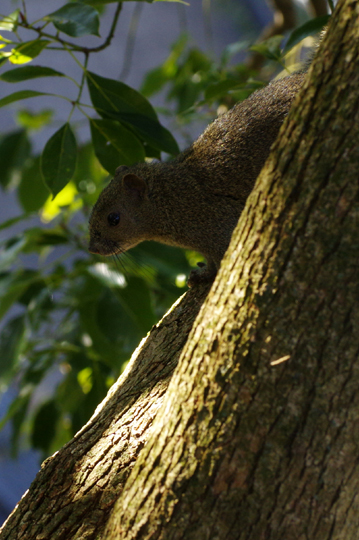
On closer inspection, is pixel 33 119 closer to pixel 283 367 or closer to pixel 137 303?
pixel 137 303

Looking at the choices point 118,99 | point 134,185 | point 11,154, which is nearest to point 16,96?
point 118,99

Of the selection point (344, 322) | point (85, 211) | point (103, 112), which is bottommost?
point (344, 322)

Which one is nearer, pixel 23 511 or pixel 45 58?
pixel 23 511

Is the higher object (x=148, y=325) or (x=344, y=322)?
(x=344, y=322)

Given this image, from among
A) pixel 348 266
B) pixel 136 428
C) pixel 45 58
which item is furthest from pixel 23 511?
pixel 45 58

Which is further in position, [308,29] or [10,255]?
[10,255]

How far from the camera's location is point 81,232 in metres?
2.95

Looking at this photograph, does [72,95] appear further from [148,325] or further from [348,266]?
[348,266]

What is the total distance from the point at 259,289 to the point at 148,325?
4.35 ft

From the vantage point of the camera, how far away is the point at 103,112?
1.92m

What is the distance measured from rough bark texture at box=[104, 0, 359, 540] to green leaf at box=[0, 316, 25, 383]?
1494 mm

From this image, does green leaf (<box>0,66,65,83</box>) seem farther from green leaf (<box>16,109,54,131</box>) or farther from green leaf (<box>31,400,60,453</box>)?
green leaf (<box>31,400,60,453</box>)

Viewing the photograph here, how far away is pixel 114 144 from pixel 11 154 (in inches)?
39.0

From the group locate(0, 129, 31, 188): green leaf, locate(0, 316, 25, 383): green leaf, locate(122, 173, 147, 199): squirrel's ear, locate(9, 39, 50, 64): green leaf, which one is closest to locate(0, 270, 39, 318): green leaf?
locate(0, 316, 25, 383): green leaf
